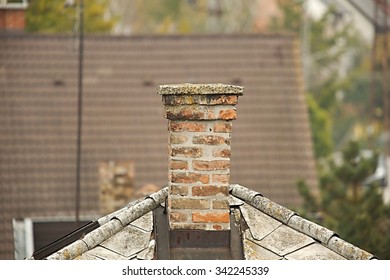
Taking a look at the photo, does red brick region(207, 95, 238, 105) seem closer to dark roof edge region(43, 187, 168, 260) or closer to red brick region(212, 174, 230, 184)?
red brick region(212, 174, 230, 184)

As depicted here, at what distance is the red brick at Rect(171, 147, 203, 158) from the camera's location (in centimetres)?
664

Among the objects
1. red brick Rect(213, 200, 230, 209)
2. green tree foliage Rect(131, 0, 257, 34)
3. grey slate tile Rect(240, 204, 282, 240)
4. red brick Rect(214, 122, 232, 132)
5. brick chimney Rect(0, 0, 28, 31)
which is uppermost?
green tree foliage Rect(131, 0, 257, 34)

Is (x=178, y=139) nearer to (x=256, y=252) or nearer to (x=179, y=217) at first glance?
(x=179, y=217)

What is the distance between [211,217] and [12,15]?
39.3 feet

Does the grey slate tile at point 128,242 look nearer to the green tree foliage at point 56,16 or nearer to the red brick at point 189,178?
the red brick at point 189,178

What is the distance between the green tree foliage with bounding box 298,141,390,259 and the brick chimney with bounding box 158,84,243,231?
6184mm

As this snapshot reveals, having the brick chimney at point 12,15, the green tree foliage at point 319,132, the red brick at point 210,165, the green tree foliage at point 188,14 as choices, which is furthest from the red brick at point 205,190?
the green tree foliage at point 188,14

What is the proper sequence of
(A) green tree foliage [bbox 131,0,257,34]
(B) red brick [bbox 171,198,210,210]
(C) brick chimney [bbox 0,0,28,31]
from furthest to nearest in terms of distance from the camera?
(A) green tree foliage [bbox 131,0,257,34] < (C) brick chimney [bbox 0,0,28,31] < (B) red brick [bbox 171,198,210,210]

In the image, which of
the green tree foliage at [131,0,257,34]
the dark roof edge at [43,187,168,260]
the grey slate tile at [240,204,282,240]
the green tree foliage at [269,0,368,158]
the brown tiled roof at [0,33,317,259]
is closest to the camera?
the dark roof edge at [43,187,168,260]

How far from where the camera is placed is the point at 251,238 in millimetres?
6645

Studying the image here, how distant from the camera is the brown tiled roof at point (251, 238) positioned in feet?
21.3

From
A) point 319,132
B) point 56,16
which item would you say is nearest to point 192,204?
point 56,16

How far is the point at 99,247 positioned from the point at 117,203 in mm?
7367

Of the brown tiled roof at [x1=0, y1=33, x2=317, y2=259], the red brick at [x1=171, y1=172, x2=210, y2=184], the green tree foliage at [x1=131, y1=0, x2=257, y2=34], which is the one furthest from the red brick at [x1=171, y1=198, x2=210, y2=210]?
the green tree foliage at [x1=131, y1=0, x2=257, y2=34]
